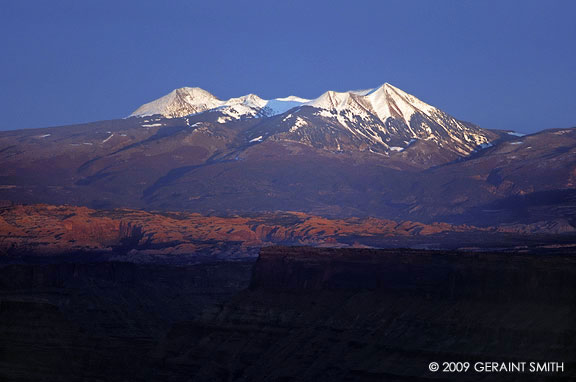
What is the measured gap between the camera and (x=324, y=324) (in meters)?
65.0

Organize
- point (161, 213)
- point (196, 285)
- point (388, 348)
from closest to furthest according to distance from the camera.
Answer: point (388, 348)
point (196, 285)
point (161, 213)

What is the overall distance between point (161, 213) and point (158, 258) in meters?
40.8

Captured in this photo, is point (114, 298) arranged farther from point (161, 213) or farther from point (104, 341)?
point (161, 213)

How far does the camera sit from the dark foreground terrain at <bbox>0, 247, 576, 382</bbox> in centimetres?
5738

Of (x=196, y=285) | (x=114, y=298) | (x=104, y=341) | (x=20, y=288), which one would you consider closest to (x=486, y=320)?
(x=104, y=341)

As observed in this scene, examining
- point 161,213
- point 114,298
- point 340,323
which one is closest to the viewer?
point 340,323

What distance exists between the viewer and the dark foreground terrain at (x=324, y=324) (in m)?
57.4

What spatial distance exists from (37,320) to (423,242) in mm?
97472

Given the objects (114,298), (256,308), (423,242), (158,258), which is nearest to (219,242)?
(158,258)

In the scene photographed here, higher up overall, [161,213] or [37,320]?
[161,213]

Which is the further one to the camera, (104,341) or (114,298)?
(114,298)

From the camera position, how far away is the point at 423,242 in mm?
163000

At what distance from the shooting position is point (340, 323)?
64500 mm

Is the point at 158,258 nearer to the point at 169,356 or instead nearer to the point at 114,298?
the point at 114,298
